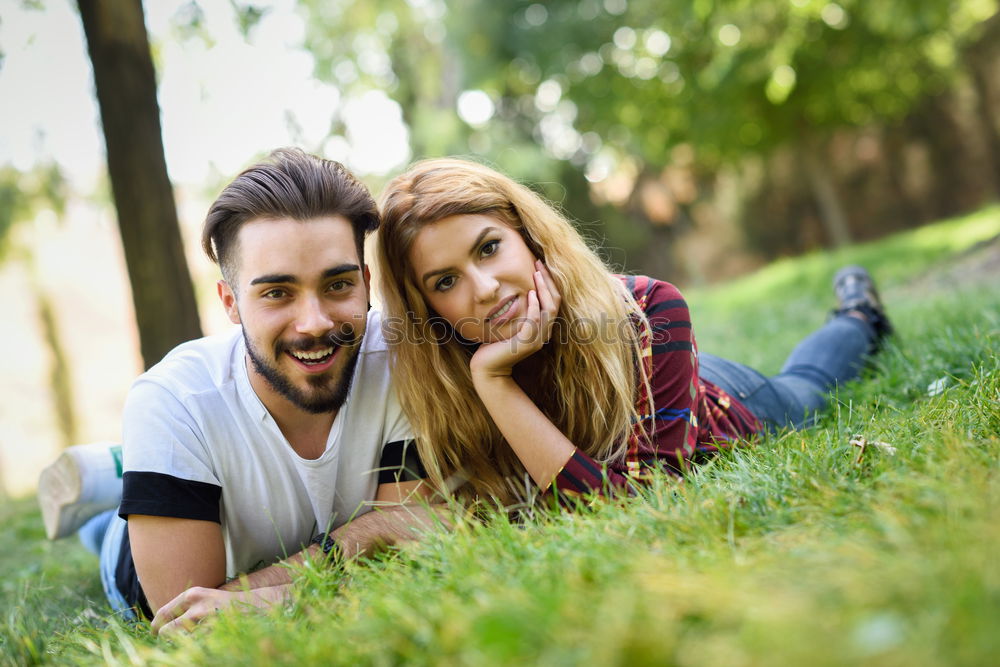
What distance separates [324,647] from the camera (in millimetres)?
1528

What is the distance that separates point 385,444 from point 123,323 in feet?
51.8

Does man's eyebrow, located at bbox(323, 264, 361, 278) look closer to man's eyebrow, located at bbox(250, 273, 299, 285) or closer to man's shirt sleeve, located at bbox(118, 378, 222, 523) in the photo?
man's eyebrow, located at bbox(250, 273, 299, 285)

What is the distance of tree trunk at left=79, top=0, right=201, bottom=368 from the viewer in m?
4.29

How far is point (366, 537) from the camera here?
2426 mm

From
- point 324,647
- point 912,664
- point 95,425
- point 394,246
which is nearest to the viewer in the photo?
point 912,664

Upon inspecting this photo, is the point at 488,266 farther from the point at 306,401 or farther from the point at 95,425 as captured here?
the point at 95,425

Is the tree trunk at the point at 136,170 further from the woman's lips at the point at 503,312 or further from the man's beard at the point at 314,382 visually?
the woman's lips at the point at 503,312

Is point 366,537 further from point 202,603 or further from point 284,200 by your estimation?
point 284,200

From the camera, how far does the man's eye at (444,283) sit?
2.92 metres

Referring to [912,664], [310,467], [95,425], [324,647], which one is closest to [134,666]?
[324,647]

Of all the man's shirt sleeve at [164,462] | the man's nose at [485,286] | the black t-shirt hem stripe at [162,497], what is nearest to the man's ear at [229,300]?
the man's shirt sleeve at [164,462]

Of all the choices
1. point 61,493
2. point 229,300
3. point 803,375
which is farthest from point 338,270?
point 803,375

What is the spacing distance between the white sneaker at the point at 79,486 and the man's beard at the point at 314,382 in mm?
1452

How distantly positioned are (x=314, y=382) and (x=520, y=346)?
30.0 inches
